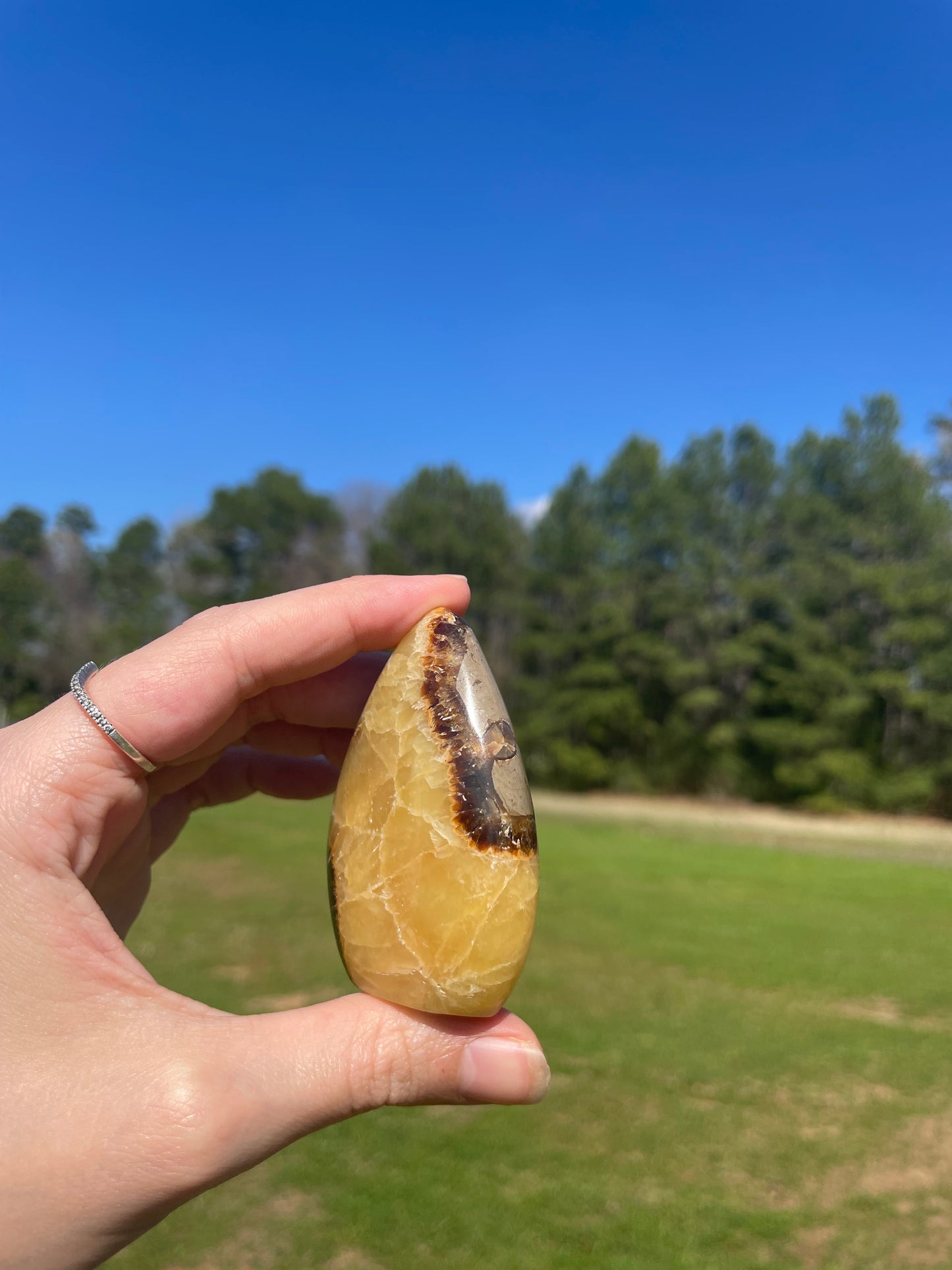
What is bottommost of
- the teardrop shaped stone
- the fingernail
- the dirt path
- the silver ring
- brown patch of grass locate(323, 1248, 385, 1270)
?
the dirt path

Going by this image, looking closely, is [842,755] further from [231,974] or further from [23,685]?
[23,685]

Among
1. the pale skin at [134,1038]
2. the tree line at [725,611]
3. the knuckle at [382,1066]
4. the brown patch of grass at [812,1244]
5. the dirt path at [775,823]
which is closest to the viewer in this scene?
the pale skin at [134,1038]

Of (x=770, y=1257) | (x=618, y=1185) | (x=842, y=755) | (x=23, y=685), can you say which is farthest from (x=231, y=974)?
(x=23, y=685)

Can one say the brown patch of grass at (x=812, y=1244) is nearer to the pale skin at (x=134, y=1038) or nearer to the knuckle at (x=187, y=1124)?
the pale skin at (x=134, y=1038)

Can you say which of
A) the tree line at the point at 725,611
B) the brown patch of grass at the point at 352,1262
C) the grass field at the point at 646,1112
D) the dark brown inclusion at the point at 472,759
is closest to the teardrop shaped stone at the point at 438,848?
the dark brown inclusion at the point at 472,759

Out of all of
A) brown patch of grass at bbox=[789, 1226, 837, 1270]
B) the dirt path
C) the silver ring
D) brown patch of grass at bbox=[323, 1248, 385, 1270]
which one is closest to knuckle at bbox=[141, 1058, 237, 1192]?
the silver ring

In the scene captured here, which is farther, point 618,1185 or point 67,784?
point 618,1185

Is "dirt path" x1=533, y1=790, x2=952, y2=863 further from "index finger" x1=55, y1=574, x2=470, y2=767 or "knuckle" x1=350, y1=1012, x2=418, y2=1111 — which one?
"knuckle" x1=350, y1=1012, x2=418, y2=1111
